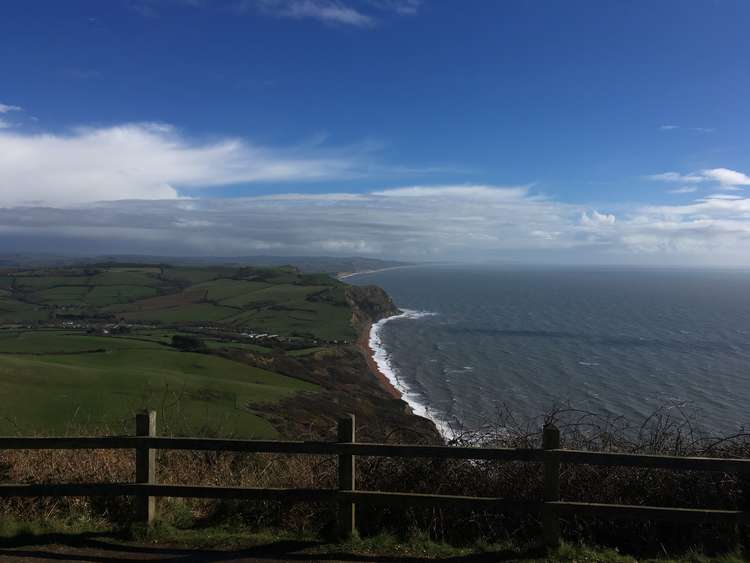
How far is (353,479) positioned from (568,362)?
60.2 m

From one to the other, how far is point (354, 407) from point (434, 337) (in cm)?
4536

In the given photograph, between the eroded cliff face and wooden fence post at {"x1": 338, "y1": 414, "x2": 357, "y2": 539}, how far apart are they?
90949 millimetres

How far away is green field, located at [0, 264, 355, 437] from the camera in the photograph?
92.0ft

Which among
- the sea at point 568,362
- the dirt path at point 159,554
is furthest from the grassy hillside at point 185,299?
the dirt path at point 159,554

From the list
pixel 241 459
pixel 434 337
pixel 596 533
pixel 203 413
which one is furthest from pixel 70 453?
pixel 434 337

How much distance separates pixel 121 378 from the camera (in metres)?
37.1

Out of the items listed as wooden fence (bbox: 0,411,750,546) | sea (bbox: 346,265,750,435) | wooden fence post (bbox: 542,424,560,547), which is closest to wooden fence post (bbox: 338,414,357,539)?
wooden fence (bbox: 0,411,750,546)

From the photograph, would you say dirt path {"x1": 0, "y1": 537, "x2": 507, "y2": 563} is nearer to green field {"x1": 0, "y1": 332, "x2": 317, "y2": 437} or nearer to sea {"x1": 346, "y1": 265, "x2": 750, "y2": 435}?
sea {"x1": 346, "y1": 265, "x2": 750, "y2": 435}

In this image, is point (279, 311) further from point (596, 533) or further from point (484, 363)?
point (596, 533)

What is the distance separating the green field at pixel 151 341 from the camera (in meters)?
28.0

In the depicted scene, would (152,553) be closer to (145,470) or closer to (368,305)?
(145,470)

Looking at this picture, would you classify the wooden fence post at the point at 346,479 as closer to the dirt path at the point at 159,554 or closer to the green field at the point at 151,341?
the dirt path at the point at 159,554

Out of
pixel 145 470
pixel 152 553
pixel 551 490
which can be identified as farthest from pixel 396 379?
pixel 152 553

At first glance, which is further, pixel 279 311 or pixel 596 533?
pixel 279 311
